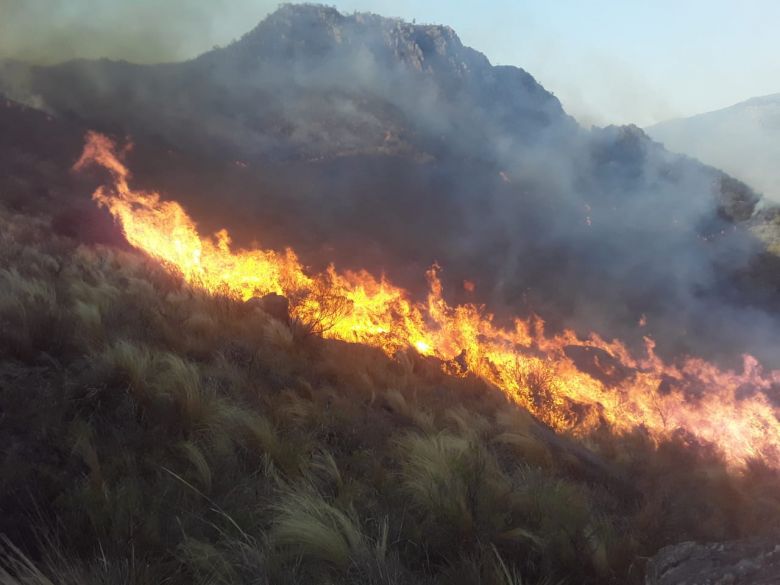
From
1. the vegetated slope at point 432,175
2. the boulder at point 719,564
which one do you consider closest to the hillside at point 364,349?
the boulder at point 719,564

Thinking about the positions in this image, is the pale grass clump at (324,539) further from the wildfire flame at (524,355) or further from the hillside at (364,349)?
the wildfire flame at (524,355)

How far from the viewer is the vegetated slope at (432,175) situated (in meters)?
12.1

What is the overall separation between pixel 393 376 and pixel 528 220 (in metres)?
11.7

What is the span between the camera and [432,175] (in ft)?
66.2

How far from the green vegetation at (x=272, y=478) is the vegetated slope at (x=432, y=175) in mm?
6468

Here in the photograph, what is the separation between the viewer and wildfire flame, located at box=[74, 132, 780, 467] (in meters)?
7.89

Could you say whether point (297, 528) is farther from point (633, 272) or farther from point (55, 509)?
point (633, 272)

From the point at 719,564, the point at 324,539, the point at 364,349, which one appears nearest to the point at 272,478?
the point at 324,539

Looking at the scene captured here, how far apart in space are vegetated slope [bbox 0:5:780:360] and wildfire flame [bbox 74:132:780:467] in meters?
1.12

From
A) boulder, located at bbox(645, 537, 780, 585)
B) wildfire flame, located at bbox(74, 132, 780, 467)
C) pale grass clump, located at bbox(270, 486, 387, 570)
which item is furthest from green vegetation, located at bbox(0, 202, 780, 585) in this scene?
wildfire flame, located at bbox(74, 132, 780, 467)

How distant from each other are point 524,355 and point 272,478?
677 centimetres

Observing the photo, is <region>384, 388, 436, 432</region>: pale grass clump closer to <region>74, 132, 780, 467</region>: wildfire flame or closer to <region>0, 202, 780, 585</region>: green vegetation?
<region>0, 202, 780, 585</region>: green vegetation

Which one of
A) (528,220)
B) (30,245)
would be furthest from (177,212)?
(528,220)

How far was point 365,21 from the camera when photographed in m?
33.2
